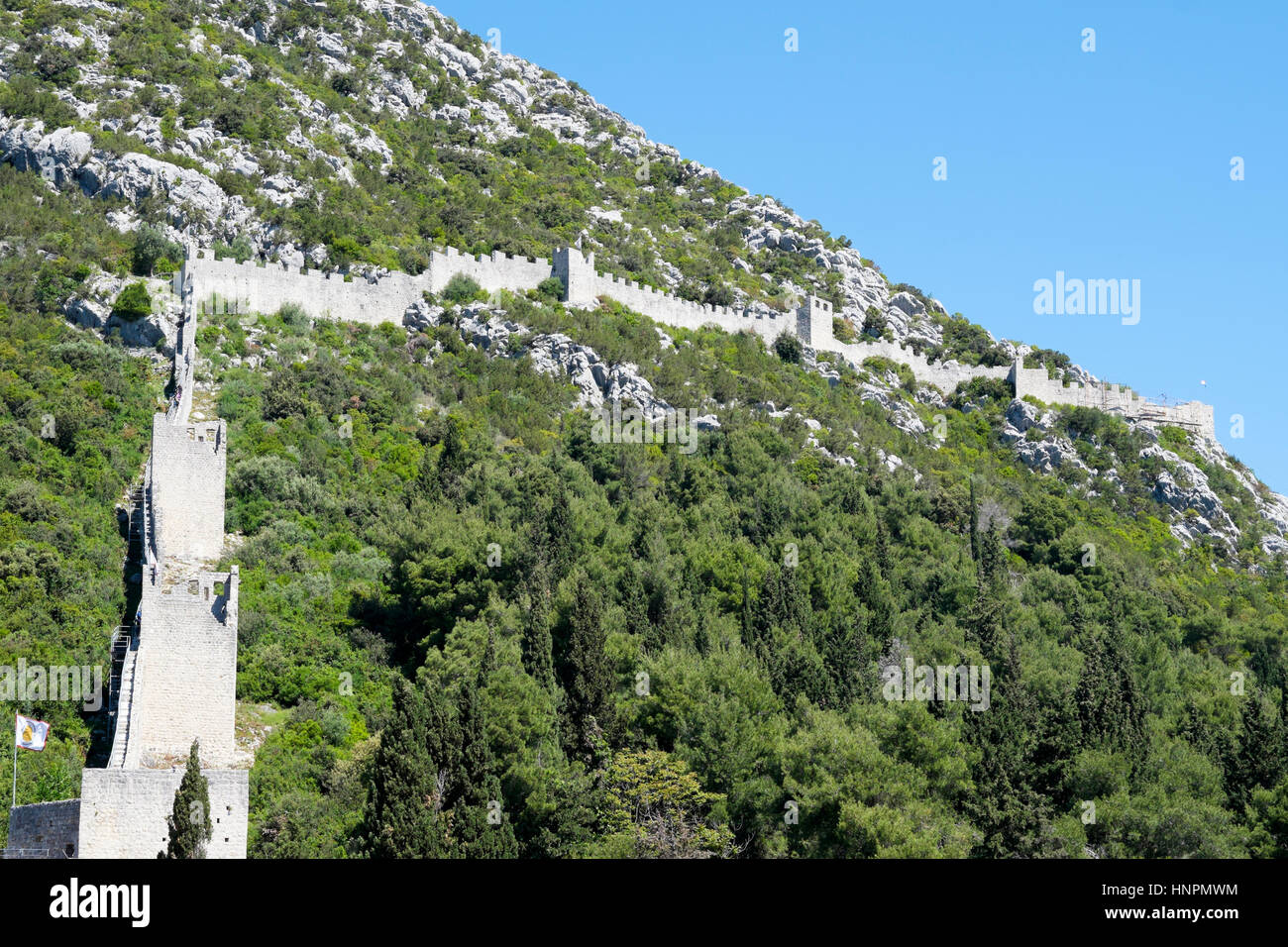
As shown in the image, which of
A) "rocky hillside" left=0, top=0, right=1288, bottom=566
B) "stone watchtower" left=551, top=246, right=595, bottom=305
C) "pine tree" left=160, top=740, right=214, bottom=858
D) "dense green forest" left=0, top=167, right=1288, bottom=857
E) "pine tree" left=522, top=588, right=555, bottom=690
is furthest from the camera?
"stone watchtower" left=551, top=246, right=595, bottom=305

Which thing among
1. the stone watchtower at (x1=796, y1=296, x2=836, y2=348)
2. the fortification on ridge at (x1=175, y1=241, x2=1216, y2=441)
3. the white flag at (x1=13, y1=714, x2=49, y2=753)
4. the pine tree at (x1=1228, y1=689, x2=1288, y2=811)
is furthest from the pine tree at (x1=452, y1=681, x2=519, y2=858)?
the stone watchtower at (x1=796, y1=296, x2=836, y2=348)

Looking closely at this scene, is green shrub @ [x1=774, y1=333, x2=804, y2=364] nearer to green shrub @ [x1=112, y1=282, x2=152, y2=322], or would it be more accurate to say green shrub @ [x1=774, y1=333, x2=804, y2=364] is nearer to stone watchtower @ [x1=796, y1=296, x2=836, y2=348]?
stone watchtower @ [x1=796, y1=296, x2=836, y2=348]

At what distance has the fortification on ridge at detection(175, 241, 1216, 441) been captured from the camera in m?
55.1

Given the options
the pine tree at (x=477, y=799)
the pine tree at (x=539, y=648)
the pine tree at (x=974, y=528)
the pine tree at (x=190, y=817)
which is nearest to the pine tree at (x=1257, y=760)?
the pine tree at (x=974, y=528)

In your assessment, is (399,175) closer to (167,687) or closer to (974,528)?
(974,528)

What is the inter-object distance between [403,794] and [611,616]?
41.2 feet

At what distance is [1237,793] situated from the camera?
38.8 m

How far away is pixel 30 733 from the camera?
1139 inches

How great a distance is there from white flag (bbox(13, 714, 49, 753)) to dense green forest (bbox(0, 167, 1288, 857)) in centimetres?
160

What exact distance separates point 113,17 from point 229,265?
1123 inches

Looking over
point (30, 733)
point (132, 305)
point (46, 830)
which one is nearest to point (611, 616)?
point (30, 733)

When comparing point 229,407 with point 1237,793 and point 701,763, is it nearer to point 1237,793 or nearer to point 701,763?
point 701,763

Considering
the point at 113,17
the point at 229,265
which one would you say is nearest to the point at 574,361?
the point at 229,265

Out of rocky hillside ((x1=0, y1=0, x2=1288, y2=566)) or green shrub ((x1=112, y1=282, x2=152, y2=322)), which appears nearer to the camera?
green shrub ((x1=112, y1=282, x2=152, y2=322))
